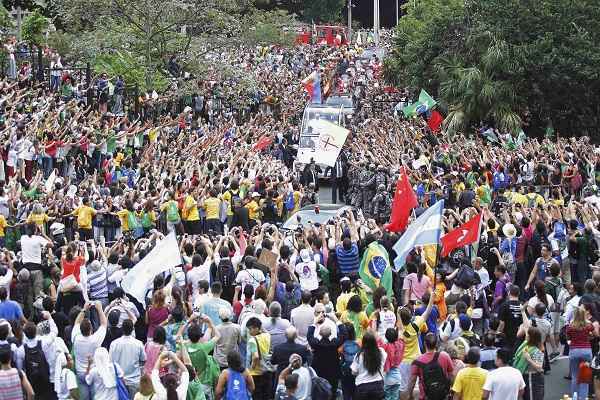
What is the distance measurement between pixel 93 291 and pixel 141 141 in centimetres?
1434

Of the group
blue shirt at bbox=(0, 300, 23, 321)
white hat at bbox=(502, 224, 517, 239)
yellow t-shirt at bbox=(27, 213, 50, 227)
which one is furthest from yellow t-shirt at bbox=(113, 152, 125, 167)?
blue shirt at bbox=(0, 300, 23, 321)

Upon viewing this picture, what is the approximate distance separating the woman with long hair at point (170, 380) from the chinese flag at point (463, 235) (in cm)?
553

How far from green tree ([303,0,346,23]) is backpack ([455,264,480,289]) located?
62.7m

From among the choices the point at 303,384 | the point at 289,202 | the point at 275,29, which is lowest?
the point at 289,202

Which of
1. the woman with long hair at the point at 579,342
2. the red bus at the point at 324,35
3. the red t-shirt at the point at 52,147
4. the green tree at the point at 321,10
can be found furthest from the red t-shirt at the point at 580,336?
the green tree at the point at 321,10

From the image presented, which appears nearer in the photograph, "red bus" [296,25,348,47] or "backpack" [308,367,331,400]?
"backpack" [308,367,331,400]

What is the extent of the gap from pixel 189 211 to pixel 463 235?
662 centimetres

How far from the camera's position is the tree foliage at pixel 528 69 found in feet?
123

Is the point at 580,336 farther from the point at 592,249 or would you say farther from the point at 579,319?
the point at 592,249

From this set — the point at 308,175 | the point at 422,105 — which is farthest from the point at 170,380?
the point at 422,105

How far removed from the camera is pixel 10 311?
1370cm

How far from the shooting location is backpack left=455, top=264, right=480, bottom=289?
48.3 feet

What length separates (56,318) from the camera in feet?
45.1

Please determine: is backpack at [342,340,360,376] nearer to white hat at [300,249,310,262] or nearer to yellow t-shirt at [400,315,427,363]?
Result: yellow t-shirt at [400,315,427,363]
